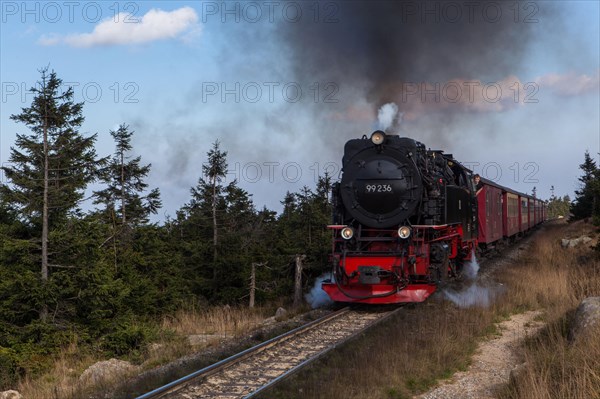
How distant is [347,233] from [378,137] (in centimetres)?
227

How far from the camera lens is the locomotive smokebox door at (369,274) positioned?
11203mm

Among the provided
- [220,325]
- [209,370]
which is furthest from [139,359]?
[209,370]

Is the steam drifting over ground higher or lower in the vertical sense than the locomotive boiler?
lower

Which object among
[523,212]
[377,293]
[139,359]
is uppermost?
[523,212]

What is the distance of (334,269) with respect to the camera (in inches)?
460

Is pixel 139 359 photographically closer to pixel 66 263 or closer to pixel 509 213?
pixel 66 263

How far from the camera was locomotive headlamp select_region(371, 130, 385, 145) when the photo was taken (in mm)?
12130

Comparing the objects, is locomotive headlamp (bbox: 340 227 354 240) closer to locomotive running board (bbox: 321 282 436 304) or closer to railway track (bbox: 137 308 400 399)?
locomotive running board (bbox: 321 282 436 304)

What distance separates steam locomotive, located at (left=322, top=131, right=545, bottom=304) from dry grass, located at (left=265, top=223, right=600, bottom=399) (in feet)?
2.67

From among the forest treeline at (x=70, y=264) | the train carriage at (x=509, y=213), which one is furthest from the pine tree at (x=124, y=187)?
the train carriage at (x=509, y=213)

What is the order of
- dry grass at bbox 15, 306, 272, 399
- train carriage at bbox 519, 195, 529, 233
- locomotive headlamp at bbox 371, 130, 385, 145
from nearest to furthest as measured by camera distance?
1. dry grass at bbox 15, 306, 272, 399
2. locomotive headlamp at bbox 371, 130, 385, 145
3. train carriage at bbox 519, 195, 529, 233

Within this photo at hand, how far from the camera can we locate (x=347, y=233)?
472 inches

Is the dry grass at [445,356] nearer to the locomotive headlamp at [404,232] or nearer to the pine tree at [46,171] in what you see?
the locomotive headlamp at [404,232]

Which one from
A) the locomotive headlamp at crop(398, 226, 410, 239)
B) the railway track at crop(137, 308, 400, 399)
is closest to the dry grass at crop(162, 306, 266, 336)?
the railway track at crop(137, 308, 400, 399)
